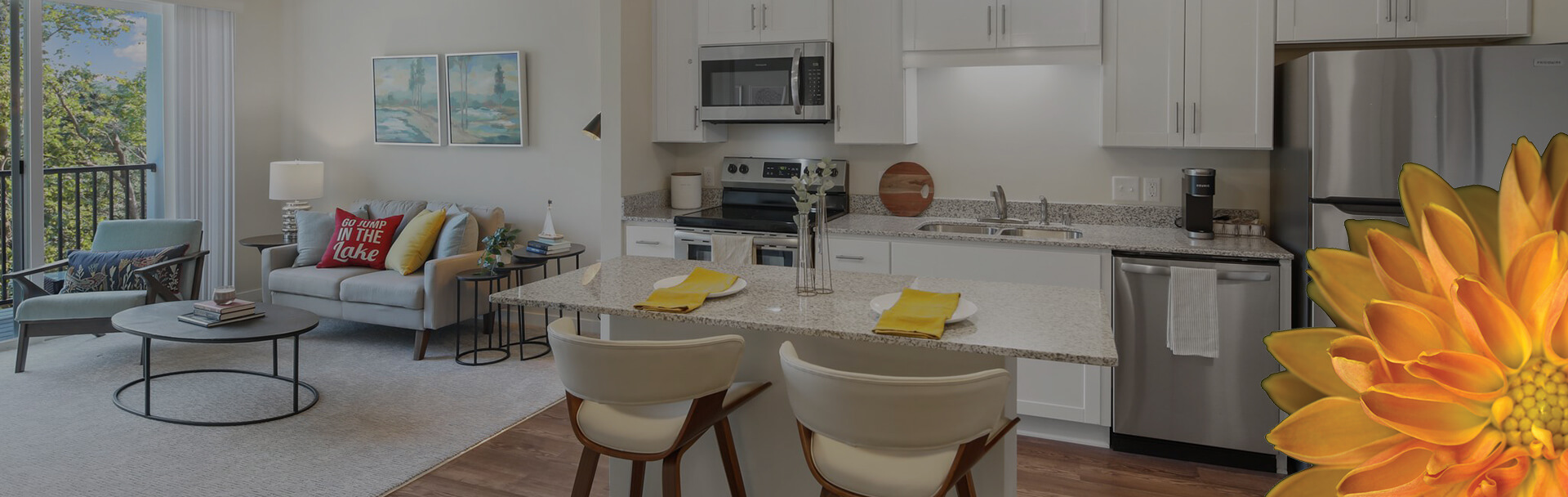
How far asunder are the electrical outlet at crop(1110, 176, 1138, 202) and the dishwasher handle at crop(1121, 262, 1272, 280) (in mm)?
676

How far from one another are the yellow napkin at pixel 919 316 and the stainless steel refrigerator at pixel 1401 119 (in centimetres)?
159

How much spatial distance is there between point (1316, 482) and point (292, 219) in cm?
661

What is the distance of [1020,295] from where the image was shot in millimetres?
2395

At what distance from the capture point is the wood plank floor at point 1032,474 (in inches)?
123

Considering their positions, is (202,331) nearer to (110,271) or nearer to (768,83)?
(110,271)

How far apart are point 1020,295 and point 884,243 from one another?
1.54m

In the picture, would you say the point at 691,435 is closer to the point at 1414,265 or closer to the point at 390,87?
the point at 1414,265

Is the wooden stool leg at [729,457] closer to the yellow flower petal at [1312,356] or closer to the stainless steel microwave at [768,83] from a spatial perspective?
the yellow flower petal at [1312,356]

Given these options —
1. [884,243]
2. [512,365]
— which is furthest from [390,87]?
[884,243]

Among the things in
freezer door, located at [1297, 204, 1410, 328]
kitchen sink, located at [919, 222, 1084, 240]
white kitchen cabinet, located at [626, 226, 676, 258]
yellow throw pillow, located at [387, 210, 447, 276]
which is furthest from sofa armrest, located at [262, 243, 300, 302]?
freezer door, located at [1297, 204, 1410, 328]

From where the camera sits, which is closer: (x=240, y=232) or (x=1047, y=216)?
(x=1047, y=216)

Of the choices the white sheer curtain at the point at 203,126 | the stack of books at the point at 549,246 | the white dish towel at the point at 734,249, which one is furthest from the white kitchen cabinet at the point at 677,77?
the white sheer curtain at the point at 203,126

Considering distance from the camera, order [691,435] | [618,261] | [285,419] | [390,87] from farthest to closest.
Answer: [390,87] < [285,419] < [618,261] < [691,435]

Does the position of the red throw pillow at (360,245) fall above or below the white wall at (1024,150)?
below
